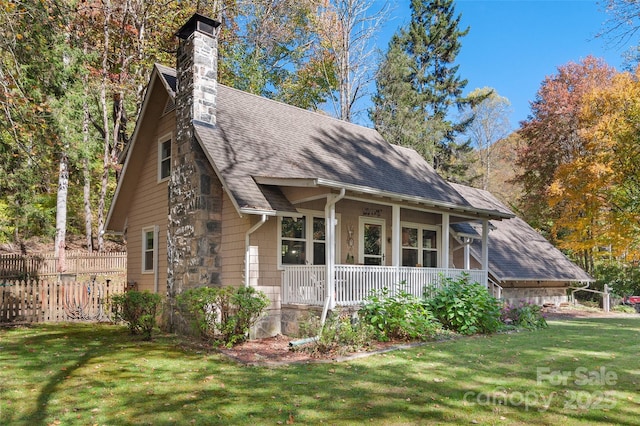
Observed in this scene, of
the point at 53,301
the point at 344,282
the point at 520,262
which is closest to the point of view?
the point at 344,282

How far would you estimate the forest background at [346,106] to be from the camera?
15750 millimetres

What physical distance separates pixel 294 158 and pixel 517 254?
36.0ft

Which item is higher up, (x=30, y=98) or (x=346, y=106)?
(x=346, y=106)

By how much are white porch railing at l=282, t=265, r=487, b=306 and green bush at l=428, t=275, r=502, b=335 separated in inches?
18.4

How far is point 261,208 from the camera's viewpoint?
375 inches

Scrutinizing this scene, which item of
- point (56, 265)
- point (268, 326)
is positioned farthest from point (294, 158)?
point (56, 265)

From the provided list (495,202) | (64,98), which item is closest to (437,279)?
(495,202)

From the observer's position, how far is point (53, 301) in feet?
41.9

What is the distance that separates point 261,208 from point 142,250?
616 centimetres

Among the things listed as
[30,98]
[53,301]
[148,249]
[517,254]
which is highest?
[30,98]

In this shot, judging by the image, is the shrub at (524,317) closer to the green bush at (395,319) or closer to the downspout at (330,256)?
the green bush at (395,319)

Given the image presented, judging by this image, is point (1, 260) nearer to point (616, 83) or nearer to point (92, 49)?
point (92, 49)

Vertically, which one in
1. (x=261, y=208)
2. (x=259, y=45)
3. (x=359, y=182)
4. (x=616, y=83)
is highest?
(x=259, y=45)

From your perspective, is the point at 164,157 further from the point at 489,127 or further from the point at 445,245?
the point at 489,127
